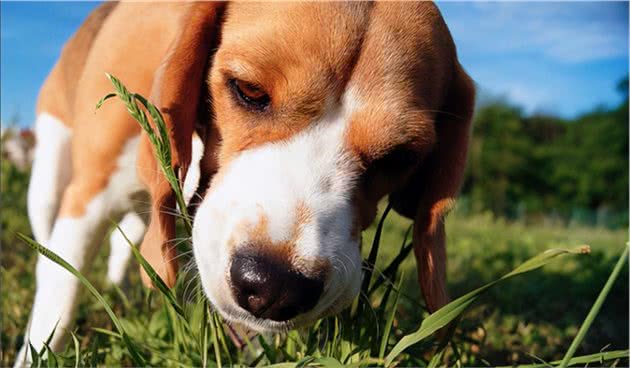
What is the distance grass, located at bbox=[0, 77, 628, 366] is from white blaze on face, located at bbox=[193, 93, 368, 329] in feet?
0.63

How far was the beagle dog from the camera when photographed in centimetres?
218

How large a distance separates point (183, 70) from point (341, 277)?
1.03 m

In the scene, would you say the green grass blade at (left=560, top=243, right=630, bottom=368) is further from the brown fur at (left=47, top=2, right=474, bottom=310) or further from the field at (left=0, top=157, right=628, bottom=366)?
the brown fur at (left=47, top=2, right=474, bottom=310)

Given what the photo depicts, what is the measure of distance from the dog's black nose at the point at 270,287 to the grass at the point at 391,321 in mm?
180

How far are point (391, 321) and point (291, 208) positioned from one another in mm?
572

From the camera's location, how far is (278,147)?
96.0 inches

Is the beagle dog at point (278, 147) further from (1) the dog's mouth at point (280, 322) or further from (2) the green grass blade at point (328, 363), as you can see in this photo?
(2) the green grass blade at point (328, 363)

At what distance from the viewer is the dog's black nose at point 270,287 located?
6.70 feet

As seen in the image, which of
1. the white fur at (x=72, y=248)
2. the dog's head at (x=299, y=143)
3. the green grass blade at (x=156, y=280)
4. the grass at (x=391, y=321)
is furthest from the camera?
the white fur at (x=72, y=248)

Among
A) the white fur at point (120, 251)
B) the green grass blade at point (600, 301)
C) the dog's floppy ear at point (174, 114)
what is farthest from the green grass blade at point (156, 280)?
the white fur at point (120, 251)

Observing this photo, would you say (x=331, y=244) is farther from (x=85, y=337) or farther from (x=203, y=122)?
(x=85, y=337)

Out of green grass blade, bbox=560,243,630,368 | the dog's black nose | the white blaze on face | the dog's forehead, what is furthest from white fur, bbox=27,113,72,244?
green grass blade, bbox=560,243,630,368

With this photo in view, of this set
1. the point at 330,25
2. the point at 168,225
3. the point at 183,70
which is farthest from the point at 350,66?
the point at 168,225

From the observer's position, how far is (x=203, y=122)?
2.84 meters
